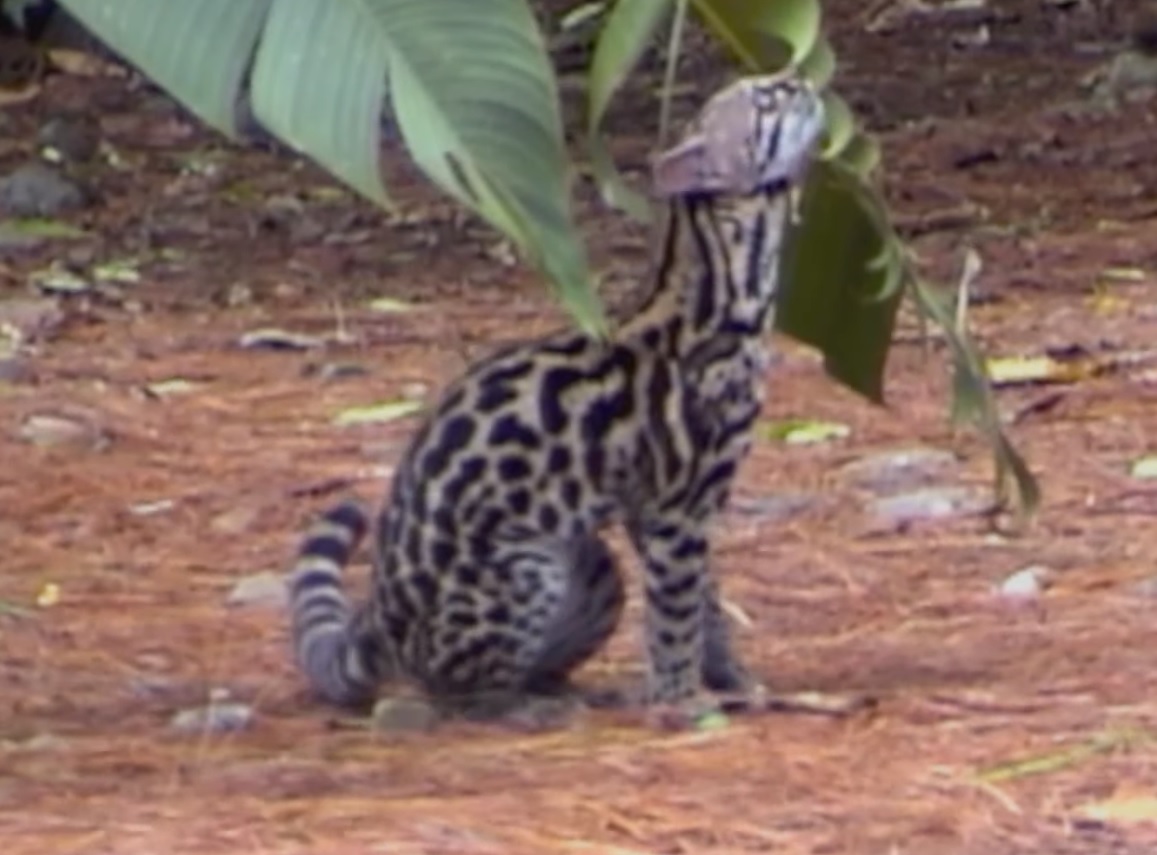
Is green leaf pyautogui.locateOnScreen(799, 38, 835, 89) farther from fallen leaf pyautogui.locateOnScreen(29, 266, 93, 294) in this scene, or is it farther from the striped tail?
fallen leaf pyautogui.locateOnScreen(29, 266, 93, 294)

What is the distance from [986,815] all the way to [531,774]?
70cm

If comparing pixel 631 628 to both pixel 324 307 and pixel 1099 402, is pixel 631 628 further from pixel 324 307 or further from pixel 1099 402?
pixel 324 307

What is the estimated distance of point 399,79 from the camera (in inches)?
134

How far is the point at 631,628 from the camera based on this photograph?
251 inches

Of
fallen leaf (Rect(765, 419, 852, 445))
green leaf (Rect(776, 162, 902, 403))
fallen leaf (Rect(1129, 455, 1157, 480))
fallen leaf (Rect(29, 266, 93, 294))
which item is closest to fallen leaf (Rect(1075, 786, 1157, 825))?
green leaf (Rect(776, 162, 902, 403))

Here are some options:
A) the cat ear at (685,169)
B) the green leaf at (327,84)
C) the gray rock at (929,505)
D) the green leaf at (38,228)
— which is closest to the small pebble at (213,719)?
the cat ear at (685,169)

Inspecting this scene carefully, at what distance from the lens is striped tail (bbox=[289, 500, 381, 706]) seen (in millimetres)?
5645

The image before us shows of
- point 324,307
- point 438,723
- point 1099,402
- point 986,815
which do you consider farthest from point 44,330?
point 986,815

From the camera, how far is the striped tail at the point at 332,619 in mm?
5645

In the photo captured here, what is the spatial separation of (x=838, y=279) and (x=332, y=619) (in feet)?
3.10

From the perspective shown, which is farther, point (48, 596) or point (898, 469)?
point (898, 469)

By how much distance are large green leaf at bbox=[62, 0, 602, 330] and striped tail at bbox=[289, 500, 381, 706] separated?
2.20 meters

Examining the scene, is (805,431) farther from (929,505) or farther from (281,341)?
(281,341)

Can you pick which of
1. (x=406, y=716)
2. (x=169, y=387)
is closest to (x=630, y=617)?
(x=406, y=716)
